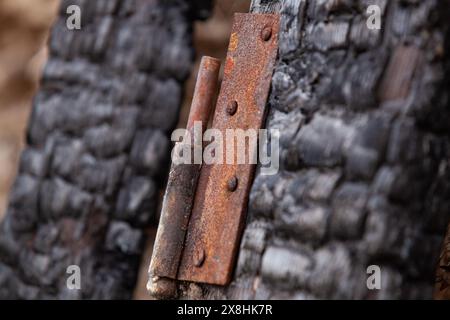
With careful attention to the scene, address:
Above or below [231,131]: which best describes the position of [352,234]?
below

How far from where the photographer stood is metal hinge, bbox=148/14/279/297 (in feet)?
3.71

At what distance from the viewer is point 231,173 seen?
1.15 m

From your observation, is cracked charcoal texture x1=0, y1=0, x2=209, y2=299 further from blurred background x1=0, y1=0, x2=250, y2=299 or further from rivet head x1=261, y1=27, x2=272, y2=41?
rivet head x1=261, y1=27, x2=272, y2=41

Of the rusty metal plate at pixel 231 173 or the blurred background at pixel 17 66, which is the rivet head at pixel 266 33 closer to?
the rusty metal plate at pixel 231 173

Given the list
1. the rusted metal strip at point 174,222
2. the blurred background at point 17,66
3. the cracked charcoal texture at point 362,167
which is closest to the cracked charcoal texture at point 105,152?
the blurred background at point 17,66

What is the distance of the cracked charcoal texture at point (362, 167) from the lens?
96cm

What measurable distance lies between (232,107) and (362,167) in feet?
0.91

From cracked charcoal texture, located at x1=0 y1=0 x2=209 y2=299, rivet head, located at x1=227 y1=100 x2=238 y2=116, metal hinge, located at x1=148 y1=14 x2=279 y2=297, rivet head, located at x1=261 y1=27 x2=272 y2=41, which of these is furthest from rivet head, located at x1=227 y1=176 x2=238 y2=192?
cracked charcoal texture, located at x1=0 y1=0 x2=209 y2=299

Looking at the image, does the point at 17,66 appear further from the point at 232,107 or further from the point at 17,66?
the point at 232,107

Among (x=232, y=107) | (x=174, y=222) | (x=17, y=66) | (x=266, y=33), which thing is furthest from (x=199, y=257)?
(x=17, y=66)

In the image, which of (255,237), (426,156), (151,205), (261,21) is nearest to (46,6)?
(151,205)

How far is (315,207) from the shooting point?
1011mm

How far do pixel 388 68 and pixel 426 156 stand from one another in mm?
117
